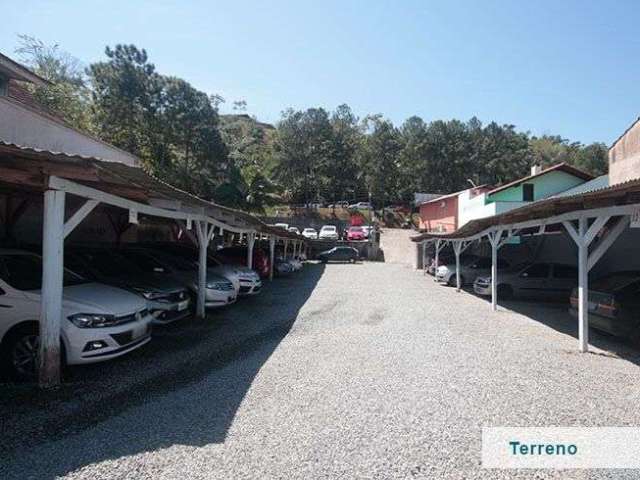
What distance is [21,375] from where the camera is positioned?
5293 millimetres

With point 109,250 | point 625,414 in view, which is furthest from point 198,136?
point 625,414

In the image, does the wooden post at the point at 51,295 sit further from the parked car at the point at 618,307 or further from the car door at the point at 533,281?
the car door at the point at 533,281

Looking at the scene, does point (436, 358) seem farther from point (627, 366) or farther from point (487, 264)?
point (487, 264)

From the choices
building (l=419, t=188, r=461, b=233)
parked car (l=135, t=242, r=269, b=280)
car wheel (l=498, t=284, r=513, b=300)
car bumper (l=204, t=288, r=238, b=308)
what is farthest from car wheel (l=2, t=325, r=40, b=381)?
building (l=419, t=188, r=461, b=233)

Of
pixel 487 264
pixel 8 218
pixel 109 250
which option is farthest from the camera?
pixel 487 264

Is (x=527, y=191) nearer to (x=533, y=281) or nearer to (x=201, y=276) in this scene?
(x=533, y=281)

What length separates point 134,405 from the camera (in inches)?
183

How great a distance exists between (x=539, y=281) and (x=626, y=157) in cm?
585

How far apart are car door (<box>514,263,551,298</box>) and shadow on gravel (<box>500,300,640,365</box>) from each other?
0.35m

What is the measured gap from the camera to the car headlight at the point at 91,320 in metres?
5.32

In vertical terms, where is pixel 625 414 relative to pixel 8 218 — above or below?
below

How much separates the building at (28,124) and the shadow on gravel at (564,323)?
9.91 meters

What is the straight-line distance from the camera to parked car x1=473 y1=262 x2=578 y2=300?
14156 mm

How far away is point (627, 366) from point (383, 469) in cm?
514
